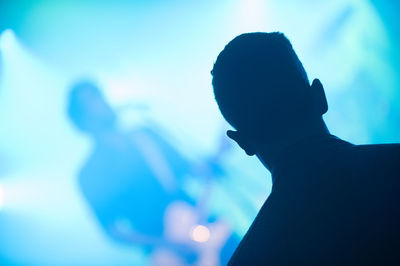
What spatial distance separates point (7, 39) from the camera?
97.1 inches

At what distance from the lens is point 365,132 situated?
258 cm

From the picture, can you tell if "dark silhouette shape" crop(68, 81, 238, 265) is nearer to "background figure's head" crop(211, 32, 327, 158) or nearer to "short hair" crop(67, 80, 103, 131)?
"short hair" crop(67, 80, 103, 131)

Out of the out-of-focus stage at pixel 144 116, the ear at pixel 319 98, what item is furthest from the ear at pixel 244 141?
the out-of-focus stage at pixel 144 116

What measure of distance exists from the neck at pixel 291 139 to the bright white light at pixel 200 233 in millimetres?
2220

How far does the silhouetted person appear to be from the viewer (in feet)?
1.26

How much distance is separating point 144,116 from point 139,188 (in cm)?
74

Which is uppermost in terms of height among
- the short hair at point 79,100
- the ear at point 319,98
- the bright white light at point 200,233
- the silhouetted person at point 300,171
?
the short hair at point 79,100

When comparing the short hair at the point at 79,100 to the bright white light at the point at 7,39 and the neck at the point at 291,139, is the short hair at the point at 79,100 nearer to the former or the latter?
the bright white light at the point at 7,39

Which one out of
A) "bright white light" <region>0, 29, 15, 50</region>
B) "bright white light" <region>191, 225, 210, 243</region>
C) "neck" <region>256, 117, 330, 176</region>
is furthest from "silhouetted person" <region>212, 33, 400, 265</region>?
"bright white light" <region>0, 29, 15, 50</region>

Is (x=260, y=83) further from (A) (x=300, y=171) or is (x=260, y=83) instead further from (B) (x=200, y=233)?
(B) (x=200, y=233)

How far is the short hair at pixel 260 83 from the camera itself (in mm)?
606

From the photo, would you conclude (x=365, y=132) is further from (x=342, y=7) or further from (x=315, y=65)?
(x=342, y=7)

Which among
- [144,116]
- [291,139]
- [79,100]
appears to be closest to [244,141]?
[291,139]

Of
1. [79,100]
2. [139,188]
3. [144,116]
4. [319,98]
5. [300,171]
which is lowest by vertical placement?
[300,171]
